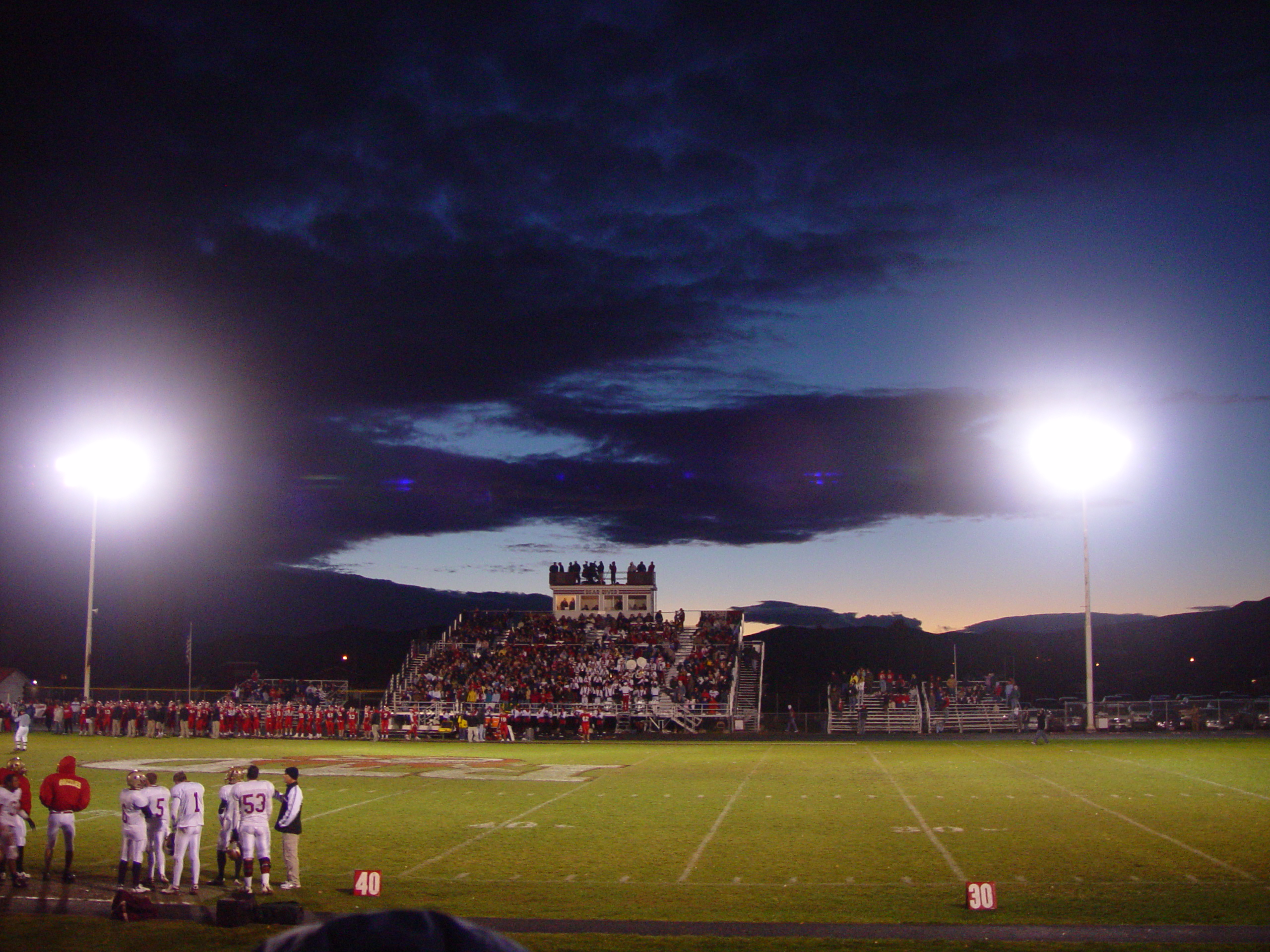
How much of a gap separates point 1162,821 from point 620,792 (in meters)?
9.91

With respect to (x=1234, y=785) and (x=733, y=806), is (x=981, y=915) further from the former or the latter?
(x=1234, y=785)

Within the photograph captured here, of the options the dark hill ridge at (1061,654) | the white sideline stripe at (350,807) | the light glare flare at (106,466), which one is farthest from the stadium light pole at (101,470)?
the dark hill ridge at (1061,654)

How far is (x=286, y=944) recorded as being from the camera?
1.47 meters

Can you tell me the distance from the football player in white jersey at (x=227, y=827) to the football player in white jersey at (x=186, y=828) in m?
0.25

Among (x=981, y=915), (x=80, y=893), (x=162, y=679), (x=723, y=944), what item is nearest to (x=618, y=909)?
(x=723, y=944)

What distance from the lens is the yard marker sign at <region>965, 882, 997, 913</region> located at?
1144 cm

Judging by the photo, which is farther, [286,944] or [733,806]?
[733,806]

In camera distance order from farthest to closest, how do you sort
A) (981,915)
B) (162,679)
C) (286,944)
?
(162,679) → (981,915) → (286,944)

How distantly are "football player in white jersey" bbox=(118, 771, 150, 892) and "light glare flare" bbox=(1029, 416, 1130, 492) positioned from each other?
107 ft

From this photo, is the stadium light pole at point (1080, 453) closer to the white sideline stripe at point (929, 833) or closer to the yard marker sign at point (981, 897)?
the white sideline stripe at point (929, 833)

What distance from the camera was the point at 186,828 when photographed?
13.2m

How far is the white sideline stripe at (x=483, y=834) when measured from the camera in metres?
14.5

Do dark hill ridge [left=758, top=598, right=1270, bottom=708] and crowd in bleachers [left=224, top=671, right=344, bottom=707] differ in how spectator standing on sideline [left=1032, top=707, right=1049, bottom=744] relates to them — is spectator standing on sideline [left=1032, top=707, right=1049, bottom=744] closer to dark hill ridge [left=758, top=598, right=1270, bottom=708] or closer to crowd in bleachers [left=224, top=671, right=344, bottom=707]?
crowd in bleachers [left=224, top=671, right=344, bottom=707]

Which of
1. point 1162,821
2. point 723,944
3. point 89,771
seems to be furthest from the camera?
point 89,771
